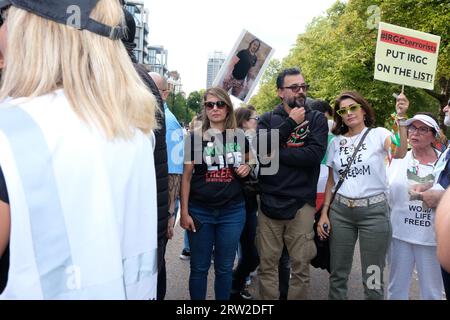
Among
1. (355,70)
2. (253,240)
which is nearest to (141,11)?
(355,70)

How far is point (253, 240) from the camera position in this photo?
4.22 meters

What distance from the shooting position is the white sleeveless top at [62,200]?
2.99ft

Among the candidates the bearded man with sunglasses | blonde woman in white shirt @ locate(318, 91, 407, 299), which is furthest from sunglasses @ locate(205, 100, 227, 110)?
blonde woman in white shirt @ locate(318, 91, 407, 299)

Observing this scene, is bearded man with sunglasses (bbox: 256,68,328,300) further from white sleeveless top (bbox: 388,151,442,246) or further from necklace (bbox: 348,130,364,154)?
white sleeveless top (bbox: 388,151,442,246)

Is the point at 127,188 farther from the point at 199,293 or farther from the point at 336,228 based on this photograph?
the point at 336,228

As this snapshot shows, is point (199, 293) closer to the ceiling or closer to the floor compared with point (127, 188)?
closer to the floor

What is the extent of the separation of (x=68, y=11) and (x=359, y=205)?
2903 millimetres

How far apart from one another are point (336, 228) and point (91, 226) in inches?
113

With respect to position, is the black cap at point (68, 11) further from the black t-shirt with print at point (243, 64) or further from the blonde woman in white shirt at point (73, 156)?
the black t-shirt with print at point (243, 64)

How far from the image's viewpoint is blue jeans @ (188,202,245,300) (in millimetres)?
3375

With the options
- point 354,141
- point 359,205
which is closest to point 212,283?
point 359,205

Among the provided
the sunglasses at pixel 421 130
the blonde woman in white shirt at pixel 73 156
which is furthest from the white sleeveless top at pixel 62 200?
the sunglasses at pixel 421 130

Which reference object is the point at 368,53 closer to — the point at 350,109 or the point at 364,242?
the point at 350,109

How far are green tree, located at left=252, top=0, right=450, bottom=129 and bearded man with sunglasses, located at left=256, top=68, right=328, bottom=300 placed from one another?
7765 millimetres
